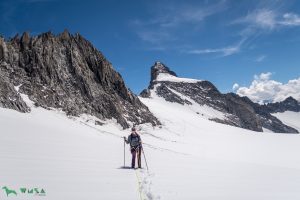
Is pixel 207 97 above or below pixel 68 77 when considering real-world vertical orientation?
above

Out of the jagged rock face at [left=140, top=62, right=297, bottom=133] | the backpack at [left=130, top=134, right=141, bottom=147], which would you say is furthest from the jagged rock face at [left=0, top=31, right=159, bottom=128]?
the jagged rock face at [left=140, top=62, right=297, bottom=133]

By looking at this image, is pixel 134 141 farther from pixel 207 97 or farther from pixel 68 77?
pixel 207 97

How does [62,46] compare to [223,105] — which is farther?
[223,105]

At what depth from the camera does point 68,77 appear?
186 ft

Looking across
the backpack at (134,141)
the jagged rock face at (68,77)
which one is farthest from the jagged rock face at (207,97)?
the backpack at (134,141)

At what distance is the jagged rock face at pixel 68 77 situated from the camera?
48625 mm

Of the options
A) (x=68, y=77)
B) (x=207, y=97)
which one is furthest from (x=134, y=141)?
(x=207, y=97)

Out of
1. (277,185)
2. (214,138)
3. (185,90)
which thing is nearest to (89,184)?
(277,185)

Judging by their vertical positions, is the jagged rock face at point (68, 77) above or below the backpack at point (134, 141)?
above

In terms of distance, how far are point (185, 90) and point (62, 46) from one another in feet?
376

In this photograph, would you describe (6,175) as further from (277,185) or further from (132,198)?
(277,185)

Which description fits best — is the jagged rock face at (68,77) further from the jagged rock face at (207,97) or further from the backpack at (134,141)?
the jagged rock face at (207,97)

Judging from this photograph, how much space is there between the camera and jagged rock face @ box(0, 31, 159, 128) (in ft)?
160

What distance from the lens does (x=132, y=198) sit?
367 inches
